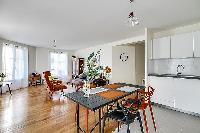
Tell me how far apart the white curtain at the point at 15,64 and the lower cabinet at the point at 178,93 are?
672 cm

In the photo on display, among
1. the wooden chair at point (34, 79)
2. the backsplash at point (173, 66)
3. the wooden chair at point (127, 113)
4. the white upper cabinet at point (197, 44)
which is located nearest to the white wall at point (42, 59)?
the wooden chair at point (34, 79)

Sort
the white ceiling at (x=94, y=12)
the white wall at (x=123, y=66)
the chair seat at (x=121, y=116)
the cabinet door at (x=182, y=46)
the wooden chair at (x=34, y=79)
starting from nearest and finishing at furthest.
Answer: the chair seat at (x=121, y=116) → the white ceiling at (x=94, y=12) → the cabinet door at (x=182, y=46) → the white wall at (x=123, y=66) → the wooden chair at (x=34, y=79)

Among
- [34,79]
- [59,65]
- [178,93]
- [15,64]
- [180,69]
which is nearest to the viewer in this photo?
[178,93]

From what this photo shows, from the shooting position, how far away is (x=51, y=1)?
2.86 m

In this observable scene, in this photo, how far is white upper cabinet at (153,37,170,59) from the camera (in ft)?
15.0

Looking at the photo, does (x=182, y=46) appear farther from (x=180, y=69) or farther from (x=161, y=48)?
(x=180, y=69)

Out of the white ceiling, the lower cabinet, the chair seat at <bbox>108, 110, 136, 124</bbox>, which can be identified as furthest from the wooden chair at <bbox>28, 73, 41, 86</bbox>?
the chair seat at <bbox>108, 110, 136, 124</bbox>

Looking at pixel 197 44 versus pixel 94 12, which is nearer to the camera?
pixel 94 12

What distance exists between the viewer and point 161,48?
471cm

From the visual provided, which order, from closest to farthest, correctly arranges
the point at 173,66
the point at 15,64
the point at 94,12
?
the point at 94,12 < the point at 173,66 < the point at 15,64

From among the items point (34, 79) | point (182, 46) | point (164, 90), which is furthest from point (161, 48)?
point (34, 79)

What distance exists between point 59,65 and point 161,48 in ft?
27.4

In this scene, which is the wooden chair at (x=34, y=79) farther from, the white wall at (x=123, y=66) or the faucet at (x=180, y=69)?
the faucet at (x=180, y=69)

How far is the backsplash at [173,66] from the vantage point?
430 cm
